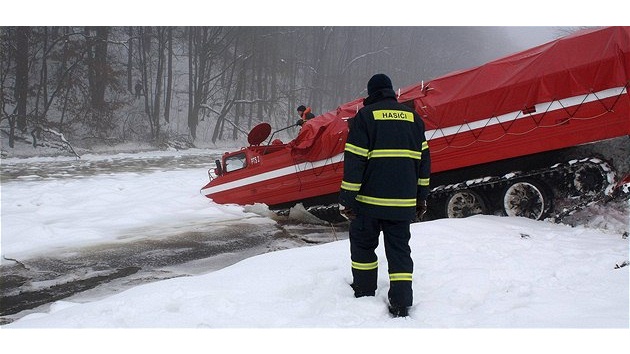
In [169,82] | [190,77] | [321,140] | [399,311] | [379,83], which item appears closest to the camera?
[399,311]

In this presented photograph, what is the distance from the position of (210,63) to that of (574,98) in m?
22.2

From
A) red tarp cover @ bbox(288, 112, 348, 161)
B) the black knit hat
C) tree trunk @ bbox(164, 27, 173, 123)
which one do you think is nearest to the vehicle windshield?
red tarp cover @ bbox(288, 112, 348, 161)

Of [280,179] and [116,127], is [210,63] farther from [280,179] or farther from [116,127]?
[280,179]

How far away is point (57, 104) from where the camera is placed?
1869 centimetres

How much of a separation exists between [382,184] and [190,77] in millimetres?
23824

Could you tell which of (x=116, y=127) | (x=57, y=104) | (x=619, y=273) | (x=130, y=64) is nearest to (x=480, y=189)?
(x=619, y=273)

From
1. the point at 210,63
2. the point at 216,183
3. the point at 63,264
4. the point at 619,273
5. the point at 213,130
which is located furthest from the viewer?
the point at 213,130

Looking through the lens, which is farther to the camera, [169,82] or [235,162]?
[169,82]

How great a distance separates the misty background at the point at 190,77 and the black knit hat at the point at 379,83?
15.6 m

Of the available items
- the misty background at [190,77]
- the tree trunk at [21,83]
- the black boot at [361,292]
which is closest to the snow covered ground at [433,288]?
the black boot at [361,292]

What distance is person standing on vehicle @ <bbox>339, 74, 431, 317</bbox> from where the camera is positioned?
3.15 m

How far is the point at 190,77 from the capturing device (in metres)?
25.1

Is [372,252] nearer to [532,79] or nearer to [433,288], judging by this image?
[433,288]

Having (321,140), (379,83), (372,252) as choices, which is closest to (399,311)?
(372,252)
